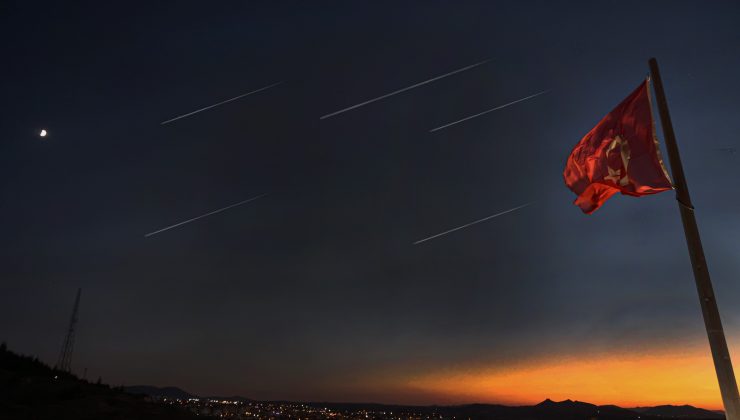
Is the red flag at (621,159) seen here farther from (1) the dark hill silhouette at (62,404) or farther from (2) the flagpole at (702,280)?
(1) the dark hill silhouette at (62,404)

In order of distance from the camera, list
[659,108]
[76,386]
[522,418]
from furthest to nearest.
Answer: [522,418] < [76,386] < [659,108]

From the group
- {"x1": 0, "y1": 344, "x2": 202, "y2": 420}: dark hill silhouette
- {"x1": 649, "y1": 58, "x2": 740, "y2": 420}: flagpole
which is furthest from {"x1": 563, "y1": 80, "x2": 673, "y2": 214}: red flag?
{"x1": 0, "y1": 344, "x2": 202, "y2": 420}: dark hill silhouette

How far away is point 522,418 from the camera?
17050cm

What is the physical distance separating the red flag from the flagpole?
1.38 ft

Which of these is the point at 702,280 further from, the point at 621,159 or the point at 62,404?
the point at 62,404

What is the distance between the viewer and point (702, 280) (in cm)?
956

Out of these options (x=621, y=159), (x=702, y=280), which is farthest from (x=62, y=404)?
(x=702, y=280)

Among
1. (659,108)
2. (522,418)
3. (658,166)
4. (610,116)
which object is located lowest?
(522,418)

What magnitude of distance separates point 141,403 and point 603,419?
528ft

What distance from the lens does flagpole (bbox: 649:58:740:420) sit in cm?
896

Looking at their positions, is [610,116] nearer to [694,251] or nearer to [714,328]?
[694,251]

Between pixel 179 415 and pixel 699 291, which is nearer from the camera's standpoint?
pixel 699 291

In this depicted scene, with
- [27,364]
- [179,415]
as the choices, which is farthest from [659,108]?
[27,364]

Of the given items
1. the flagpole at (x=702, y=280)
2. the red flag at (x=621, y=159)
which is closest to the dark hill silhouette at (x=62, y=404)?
the red flag at (x=621, y=159)
